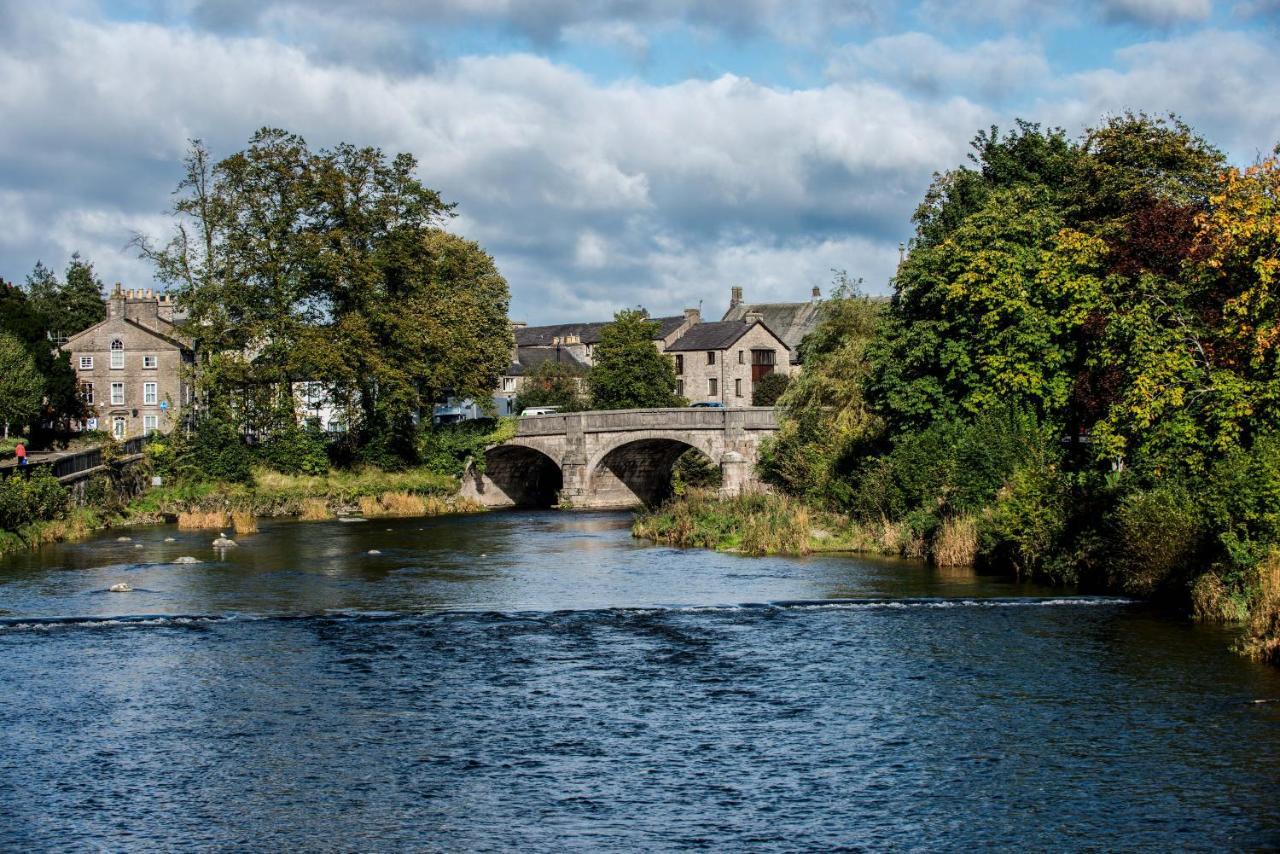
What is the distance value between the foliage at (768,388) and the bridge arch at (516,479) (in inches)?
1221

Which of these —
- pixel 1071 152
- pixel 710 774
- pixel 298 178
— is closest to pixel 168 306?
pixel 298 178

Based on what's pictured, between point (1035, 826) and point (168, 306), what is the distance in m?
94.0

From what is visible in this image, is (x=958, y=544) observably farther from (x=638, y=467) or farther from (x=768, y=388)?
(x=768, y=388)

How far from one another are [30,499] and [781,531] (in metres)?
27.1

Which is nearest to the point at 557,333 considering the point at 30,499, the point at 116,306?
the point at 116,306

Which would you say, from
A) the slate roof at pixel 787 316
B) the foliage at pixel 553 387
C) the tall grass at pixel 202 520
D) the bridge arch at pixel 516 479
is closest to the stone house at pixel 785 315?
the slate roof at pixel 787 316

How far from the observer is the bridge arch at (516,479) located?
72312mm

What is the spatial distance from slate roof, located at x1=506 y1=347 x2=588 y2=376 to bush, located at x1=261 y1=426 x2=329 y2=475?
46.4 meters

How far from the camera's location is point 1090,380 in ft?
129

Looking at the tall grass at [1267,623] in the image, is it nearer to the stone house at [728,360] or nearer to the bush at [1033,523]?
the bush at [1033,523]

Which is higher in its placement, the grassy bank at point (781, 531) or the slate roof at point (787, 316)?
the slate roof at point (787, 316)

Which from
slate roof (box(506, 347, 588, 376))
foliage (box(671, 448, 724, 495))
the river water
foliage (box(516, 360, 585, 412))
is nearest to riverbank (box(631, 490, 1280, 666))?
the river water

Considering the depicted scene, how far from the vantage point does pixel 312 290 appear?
221ft

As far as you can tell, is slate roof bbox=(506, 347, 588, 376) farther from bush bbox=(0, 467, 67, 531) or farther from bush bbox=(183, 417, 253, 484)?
bush bbox=(0, 467, 67, 531)
